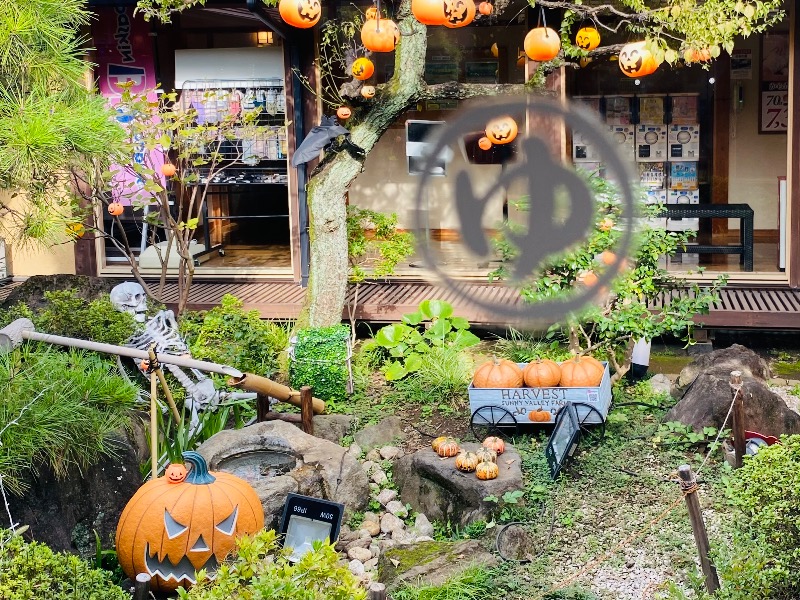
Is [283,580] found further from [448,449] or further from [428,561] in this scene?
[448,449]

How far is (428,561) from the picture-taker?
5.08 m

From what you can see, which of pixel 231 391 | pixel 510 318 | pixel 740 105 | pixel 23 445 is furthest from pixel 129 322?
pixel 740 105

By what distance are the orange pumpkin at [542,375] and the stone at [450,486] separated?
56 centimetres

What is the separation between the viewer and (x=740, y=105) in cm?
1145

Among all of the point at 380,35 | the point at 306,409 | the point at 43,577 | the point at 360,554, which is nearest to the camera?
the point at 43,577

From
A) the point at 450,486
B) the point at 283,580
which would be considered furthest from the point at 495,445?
the point at 283,580

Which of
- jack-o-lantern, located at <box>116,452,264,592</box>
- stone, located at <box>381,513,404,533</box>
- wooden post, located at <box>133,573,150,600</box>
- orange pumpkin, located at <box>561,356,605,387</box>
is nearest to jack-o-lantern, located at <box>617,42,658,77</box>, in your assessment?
orange pumpkin, located at <box>561,356,605,387</box>

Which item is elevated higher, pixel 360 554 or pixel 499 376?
pixel 499 376

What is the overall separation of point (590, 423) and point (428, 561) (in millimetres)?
1941

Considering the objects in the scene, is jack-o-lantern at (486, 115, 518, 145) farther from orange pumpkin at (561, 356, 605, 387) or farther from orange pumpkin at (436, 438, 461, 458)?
orange pumpkin at (436, 438, 461, 458)

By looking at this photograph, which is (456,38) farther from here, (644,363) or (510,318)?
(510,318)

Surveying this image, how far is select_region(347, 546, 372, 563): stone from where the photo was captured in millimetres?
5438

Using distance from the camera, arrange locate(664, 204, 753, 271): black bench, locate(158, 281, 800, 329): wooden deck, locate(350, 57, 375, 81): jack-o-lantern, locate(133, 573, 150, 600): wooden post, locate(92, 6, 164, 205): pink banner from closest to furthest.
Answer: locate(133, 573, 150, 600): wooden post < locate(350, 57, 375, 81): jack-o-lantern < locate(158, 281, 800, 329): wooden deck < locate(664, 204, 753, 271): black bench < locate(92, 6, 164, 205): pink banner

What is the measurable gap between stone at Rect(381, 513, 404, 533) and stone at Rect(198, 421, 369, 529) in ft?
0.58
